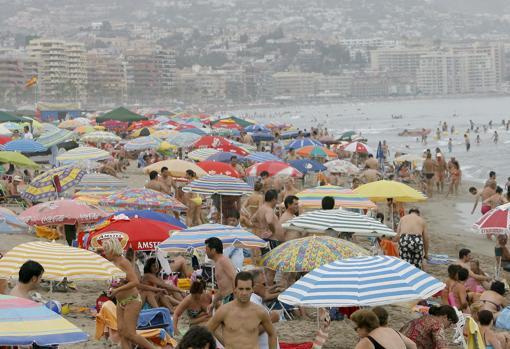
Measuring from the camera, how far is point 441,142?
6316cm

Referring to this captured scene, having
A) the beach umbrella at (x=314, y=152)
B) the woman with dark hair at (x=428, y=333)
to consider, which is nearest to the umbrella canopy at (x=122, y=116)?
the beach umbrella at (x=314, y=152)

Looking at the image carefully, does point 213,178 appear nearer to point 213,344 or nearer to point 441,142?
point 213,344

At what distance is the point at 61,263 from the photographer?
7504 millimetres

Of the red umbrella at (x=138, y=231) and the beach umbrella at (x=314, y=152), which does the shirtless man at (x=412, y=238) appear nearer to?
the red umbrella at (x=138, y=231)

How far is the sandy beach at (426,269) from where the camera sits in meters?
8.87

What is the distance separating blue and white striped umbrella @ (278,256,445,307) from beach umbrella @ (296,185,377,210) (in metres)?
4.45

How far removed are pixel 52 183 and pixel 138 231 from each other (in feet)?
16.8

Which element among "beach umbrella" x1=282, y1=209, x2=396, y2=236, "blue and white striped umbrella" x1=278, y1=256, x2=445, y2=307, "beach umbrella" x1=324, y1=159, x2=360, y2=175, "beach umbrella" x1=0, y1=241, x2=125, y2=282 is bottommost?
"beach umbrella" x1=324, y1=159, x2=360, y2=175

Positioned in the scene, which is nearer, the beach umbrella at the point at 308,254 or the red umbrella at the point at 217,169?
the beach umbrella at the point at 308,254

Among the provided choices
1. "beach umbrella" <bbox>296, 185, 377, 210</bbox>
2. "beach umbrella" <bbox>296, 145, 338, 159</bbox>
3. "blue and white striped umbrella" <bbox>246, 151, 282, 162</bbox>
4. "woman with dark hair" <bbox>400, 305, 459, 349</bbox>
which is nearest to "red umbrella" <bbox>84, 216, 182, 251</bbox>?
"woman with dark hair" <bbox>400, 305, 459, 349</bbox>

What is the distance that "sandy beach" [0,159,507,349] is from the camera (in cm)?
887

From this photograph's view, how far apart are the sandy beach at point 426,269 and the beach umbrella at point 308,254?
0.60 meters

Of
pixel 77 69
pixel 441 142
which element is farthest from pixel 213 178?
pixel 77 69

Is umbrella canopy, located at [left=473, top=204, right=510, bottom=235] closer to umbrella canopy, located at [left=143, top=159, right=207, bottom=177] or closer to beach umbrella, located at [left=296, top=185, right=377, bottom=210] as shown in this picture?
beach umbrella, located at [left=296, top=185, right=377, bottom=210]
